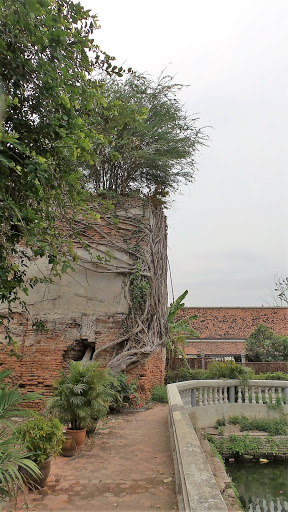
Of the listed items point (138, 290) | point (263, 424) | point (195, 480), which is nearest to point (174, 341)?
point (138, 290)

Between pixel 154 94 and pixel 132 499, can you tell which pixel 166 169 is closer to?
pixel 154 94

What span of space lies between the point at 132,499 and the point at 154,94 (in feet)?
36.8

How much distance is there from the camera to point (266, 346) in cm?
2105

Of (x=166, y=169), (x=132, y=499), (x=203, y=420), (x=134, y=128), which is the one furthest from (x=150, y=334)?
(x=132, y=499)

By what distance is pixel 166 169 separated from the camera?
12758 millimetres

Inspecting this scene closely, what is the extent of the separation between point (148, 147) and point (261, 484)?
9737 mm

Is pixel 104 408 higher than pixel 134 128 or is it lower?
lower

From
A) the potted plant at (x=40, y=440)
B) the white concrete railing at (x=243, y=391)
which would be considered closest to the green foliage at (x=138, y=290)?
the white concrete railing at (x=243, y=391)

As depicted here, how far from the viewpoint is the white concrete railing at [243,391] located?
34.4ft

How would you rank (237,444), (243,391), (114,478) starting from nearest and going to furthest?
(114,478)
(237,444)
(243,391)

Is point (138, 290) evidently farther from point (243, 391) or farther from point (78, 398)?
point (78, 398)

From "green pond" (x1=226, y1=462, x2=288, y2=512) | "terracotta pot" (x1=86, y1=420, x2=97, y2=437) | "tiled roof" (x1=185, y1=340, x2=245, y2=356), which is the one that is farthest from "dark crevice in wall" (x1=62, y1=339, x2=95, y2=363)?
"tiled roof" (x1=185, y1=340, x2=245, y2=356)

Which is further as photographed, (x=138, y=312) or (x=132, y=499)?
(x=138, y=312)

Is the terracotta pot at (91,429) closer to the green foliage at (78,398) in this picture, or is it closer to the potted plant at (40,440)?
the green foliage at (78,398)
